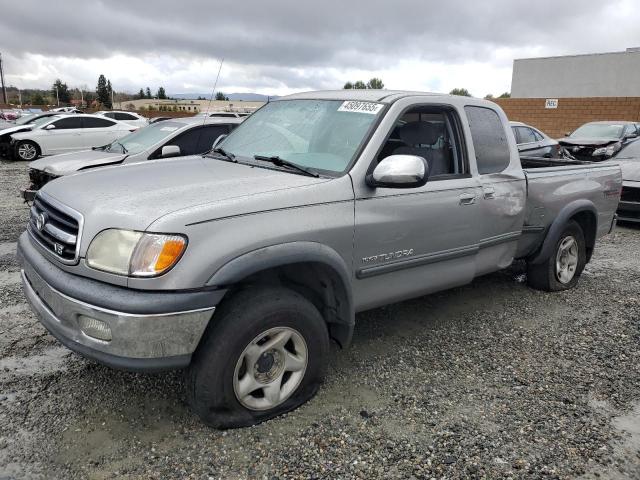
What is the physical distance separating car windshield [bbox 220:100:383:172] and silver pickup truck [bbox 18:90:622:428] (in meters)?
0.01

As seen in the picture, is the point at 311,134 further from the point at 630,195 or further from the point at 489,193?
the point at 630,195

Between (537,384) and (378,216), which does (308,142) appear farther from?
(537,384)

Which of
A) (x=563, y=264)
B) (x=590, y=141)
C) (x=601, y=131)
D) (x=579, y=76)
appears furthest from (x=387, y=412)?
(x=579, y=76)

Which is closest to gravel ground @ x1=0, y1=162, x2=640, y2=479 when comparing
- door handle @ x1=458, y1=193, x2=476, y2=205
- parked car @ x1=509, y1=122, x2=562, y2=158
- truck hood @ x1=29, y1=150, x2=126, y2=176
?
door handle @ x1=458, y1=193, x2=476, y2=205

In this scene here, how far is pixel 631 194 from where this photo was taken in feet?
28.1

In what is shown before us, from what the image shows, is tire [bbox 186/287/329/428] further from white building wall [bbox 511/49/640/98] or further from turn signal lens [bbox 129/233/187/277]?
white building wall [bbox 511/49/640/98]

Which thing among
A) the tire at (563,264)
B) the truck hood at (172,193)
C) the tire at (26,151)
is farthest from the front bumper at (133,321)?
the tire at (26,151)

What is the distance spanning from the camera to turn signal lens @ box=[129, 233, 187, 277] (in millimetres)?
2504

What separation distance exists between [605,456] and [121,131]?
1530 cm

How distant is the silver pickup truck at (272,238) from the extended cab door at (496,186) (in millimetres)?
17

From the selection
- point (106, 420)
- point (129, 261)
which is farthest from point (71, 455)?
point (129, 261)

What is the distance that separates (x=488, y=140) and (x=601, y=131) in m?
13.3

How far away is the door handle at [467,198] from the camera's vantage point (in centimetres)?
385

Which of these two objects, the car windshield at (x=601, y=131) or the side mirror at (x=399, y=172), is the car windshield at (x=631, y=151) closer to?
the car windshield at (x=601, y=131)
